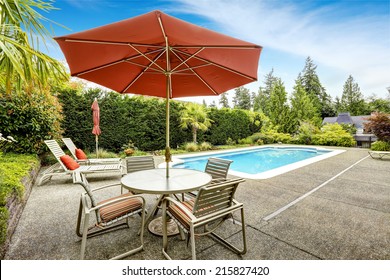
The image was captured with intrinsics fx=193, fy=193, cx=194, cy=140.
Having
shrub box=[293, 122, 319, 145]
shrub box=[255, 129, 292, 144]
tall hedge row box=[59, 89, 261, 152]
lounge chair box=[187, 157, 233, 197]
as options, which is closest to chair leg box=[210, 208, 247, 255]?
lounge chair box=[187, 157, 233, 197]

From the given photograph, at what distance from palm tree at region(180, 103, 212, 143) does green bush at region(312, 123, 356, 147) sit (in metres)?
10.0

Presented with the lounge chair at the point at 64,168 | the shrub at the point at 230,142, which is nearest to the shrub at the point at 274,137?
the shrub at the point at 230,142

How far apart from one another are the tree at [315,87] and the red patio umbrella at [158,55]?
39.0m

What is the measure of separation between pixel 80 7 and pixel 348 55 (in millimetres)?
6708

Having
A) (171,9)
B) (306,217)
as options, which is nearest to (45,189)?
(171,9)

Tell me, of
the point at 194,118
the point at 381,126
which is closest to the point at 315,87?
the point at 381,126

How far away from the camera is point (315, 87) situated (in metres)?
35.6

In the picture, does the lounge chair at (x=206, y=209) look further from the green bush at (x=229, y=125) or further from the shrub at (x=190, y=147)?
the green bush at (x=229, y=125)

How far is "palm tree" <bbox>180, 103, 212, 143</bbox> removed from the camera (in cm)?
1234

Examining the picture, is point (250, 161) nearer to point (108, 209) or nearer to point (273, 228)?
point (273, 228)

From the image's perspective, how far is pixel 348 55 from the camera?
206 inches

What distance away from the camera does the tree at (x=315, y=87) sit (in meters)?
35.6

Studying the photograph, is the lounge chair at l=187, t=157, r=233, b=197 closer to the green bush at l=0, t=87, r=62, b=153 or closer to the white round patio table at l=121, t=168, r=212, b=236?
the white round patio table at l=121, t=168, r=212, b=236
